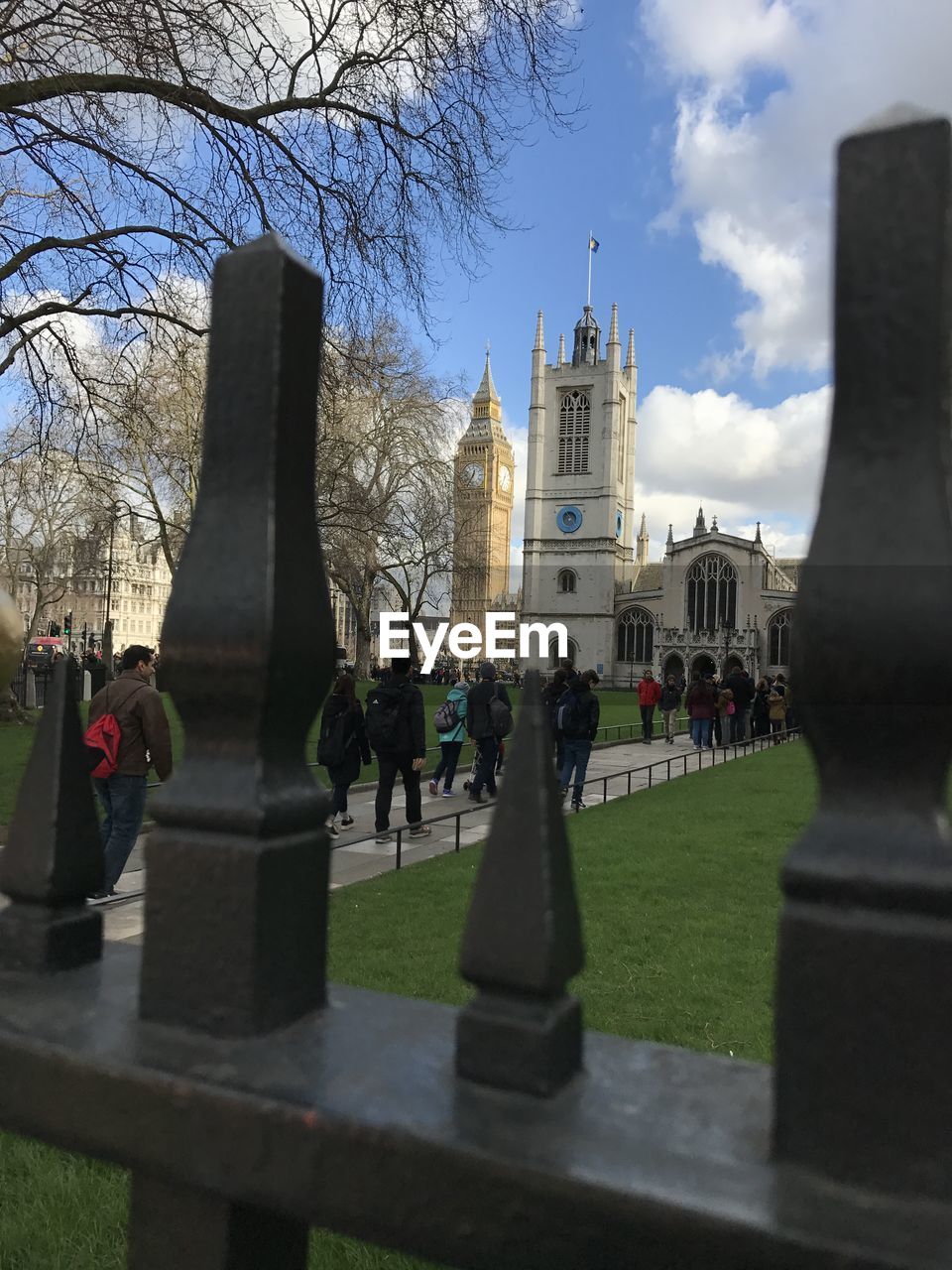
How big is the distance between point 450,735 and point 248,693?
10.6 metres

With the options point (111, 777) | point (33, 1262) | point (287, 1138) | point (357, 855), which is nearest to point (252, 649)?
point (287, 1138)

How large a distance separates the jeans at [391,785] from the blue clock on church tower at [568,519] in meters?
66.3

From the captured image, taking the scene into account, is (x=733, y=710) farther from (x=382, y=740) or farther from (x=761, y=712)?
(x=382, y=740)

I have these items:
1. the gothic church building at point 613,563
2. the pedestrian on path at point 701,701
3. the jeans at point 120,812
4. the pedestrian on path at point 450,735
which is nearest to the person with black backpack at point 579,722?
the pedestrian on path at point 450,735

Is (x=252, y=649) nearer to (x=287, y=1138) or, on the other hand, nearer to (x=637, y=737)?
(x=287, y=1138)

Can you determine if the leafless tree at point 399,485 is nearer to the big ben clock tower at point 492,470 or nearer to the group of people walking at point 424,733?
the group of people walking at point 424,733

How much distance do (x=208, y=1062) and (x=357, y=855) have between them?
7464 mm

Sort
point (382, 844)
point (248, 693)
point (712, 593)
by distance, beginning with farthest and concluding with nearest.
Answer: point (712, 593) → point (382, 844) → point (248, 693)

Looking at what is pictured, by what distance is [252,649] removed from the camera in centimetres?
85

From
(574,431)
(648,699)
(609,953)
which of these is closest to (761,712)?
(648,699)

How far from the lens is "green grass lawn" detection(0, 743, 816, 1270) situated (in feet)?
7.91

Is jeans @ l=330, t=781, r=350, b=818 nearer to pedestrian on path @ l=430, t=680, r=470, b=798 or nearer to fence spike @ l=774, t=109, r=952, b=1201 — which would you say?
pedestrian on path @ l=430, t=680, r=470, b=798

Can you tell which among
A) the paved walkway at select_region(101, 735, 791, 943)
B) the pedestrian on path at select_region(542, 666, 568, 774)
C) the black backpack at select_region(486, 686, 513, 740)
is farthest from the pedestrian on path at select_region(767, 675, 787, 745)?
the black backpack at select_region(486, 686, 513, 740)

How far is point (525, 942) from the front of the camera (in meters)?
0.73
